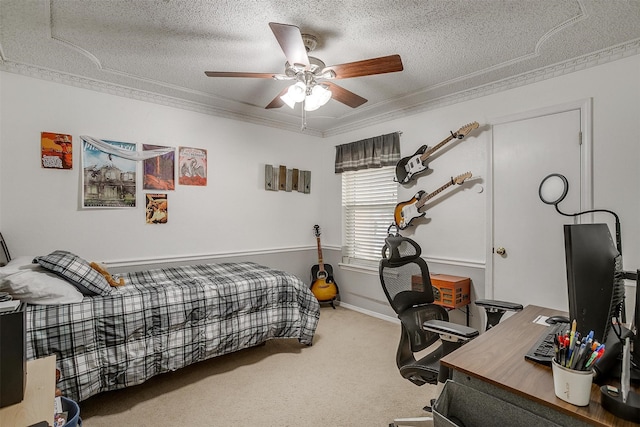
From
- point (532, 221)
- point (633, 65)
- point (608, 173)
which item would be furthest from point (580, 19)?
point (532, 221)

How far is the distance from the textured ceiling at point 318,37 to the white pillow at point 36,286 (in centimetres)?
162

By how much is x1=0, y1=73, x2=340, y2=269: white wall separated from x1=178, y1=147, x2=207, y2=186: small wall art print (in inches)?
2.7

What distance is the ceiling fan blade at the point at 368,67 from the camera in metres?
1.99

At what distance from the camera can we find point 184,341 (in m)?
2.41

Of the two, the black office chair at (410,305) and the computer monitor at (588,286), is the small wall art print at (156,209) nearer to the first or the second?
the black office chair at (410,305)

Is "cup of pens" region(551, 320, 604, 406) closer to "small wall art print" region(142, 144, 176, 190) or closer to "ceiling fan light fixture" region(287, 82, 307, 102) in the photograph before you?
"ceiling fan light fixture" region(287, 82, 307, 102)

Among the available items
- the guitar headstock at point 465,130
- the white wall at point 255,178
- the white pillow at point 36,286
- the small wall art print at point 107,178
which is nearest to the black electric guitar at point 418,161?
the guitar headstock at point 465,130

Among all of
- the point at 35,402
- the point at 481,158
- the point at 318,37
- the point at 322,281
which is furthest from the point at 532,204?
the point at 35,402

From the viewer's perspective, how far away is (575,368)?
0.92 meters

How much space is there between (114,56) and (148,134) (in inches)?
34.5

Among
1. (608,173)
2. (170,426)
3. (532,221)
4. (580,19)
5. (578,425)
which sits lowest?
(170,426)

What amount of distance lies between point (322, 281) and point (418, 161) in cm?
205

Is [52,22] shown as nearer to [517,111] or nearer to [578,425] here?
[578,425]

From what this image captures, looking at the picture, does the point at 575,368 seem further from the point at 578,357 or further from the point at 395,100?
the point at 395,100
